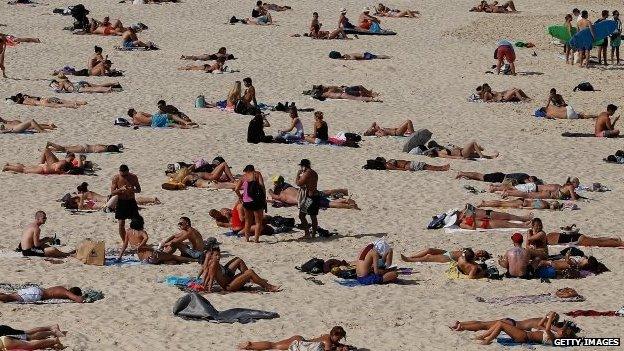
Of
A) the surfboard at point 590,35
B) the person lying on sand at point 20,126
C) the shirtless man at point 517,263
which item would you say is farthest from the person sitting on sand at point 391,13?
the shirtless man at point 517,263

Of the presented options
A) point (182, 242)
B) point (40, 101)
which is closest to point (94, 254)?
point (182, 242)

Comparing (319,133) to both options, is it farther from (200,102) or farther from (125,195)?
(125,195)

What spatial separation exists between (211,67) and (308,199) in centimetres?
1502

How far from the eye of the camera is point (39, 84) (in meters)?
34.6

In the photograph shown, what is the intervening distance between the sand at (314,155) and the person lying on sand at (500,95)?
1.13ft

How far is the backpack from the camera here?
804 inches

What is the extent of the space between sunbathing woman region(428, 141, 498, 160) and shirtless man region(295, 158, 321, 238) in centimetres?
634

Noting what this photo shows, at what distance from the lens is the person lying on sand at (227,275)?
63.4 ft

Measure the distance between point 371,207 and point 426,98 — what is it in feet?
35.0

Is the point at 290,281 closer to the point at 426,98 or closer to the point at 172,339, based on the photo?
the point at 172,339

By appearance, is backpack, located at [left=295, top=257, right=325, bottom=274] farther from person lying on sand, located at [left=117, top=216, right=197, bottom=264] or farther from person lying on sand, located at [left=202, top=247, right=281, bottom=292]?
person lying on sand, located at [left=117, top=216, right=197, bottom=264]

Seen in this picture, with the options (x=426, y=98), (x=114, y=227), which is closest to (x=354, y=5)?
(x=426, y=98)

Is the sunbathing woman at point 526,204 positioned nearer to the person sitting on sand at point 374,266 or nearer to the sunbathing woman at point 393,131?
the person sitting on sand at point 374,266

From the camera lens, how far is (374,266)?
20.1 m
